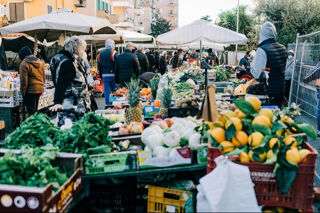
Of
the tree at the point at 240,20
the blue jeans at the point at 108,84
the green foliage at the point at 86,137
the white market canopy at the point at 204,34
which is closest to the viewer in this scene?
the green foliage at the point at 86,137

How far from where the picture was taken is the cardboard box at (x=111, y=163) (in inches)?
135

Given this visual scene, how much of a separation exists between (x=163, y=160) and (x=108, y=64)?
7460 mm

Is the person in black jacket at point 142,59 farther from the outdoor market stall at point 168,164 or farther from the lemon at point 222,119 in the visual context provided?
the lemon at point 222,119

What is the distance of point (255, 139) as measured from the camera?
125 inches

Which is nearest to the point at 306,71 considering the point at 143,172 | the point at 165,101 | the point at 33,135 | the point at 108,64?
the point at 165,101

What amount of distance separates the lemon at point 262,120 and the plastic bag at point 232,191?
0.54 m

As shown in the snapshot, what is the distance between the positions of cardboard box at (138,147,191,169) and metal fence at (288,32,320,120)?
5.35 m

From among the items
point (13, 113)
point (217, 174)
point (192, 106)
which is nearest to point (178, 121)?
→ point (192, 106)

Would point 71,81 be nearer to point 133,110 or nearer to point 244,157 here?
point 133,110

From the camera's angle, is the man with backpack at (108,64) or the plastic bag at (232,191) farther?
the man with backpack at (108,64)

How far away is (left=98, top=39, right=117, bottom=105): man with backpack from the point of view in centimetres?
1052

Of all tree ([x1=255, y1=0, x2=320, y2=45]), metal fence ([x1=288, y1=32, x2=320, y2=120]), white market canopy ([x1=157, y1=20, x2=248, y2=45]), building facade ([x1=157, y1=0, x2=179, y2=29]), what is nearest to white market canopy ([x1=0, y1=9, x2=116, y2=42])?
white market canopy ([x1=157, y1=20, x2=248, y2=45])

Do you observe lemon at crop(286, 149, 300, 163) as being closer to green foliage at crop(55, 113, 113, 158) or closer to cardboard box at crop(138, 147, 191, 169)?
cardboard box at crop(138, 147, 191, 169)

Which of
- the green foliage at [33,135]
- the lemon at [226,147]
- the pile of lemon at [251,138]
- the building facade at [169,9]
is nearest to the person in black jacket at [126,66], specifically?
the green foliage at [33,135]
